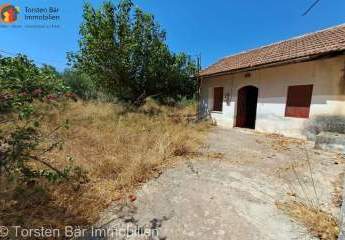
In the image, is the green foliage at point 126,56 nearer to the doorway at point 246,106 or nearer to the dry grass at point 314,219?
the doorway at point 246,106

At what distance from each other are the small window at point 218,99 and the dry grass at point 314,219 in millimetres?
9133

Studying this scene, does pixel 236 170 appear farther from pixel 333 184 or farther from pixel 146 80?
pixel 146 80

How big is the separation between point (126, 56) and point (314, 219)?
10.5m

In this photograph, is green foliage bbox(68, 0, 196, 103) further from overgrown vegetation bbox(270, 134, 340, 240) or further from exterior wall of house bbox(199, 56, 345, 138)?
overgrown vegetation bbox(270, 134, 340, 240)

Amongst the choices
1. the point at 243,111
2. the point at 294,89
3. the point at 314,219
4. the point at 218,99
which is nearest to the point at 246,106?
the point at 243,111

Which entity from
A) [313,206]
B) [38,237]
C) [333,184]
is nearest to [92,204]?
[38,237]

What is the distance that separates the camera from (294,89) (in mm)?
7824

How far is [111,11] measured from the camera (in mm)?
10500

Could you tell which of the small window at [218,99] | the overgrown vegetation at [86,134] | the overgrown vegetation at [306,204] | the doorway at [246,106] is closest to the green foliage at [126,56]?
the overgrown vegetation at [86,134]

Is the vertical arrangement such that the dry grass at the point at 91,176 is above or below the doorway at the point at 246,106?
below

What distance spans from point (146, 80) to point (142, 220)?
34.9 ft

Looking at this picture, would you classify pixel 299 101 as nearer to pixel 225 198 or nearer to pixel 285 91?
pixel 285 91

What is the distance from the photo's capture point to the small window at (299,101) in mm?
7395

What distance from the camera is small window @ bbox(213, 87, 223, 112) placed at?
11.8m
